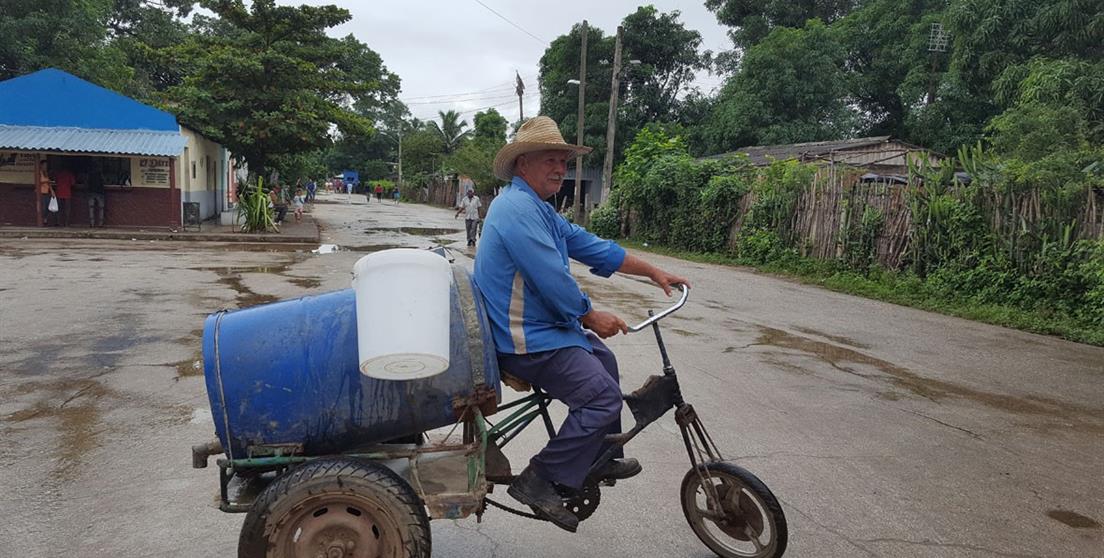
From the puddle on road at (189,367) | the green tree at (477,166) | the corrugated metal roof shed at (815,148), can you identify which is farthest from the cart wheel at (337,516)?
the green tree at (477,166)

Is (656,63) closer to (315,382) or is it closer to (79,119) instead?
(79,119)

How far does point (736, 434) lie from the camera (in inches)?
183

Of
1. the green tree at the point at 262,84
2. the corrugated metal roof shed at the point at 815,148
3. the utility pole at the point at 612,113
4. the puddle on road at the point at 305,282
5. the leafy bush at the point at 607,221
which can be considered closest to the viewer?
the puddle on road at the point at 305,282

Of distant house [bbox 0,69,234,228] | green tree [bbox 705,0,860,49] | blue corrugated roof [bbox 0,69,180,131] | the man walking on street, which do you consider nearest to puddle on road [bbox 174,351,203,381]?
the man walking on street

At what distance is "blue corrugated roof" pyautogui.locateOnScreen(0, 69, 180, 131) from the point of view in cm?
1744

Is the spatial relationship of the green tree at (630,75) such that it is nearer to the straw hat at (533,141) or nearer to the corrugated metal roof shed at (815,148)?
the corrugated metal roof shed at (815,148)

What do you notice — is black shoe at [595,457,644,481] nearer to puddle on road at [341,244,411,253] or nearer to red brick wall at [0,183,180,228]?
puddle on road at [341,244,411,253]

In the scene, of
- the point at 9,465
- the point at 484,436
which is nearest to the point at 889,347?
the point at 484,436

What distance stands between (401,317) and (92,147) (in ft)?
58.6

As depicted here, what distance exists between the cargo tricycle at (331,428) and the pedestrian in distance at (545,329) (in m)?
0.12

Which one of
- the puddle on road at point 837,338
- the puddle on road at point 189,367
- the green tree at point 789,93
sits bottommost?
the puddle on road at point 189,367

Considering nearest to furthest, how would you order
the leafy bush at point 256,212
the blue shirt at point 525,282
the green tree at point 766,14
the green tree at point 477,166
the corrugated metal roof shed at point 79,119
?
1. the blue shirt at point 525,282
2. the corrugated metal roof shed at point 79,119
3. the leafy bush at point 256,212
4. the green tree at point 766,14
5. the green tree at point 477,166

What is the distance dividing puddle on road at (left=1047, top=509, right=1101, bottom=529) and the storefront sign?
63.2ft

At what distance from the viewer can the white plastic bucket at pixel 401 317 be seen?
227 centimetres
